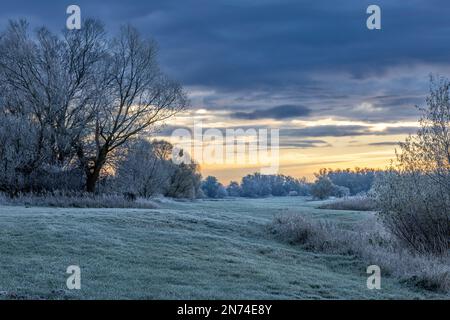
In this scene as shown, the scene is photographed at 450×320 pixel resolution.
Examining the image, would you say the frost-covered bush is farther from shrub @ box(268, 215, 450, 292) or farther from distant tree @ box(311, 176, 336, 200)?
distant tree @ box(311, 176, 336, 200)

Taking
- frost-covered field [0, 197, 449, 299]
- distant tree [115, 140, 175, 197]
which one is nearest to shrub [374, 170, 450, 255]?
frost-covered field [0, 197, 449, 299]

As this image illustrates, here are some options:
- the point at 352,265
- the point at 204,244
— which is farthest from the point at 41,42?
the point at 352,265

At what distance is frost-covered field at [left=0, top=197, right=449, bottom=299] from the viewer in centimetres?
1271

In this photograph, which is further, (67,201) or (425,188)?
(67,201)

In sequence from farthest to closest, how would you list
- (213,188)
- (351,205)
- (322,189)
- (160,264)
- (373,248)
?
(213,188) < (322,189) < (351,205) < (373,248) < (160,264)

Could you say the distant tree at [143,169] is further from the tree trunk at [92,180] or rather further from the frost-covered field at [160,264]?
the frost-covered field at [160,264]

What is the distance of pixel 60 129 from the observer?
44562 millimetres

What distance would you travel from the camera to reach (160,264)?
620 inches

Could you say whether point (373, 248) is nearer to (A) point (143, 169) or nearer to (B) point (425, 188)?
(B) point (425, 188)

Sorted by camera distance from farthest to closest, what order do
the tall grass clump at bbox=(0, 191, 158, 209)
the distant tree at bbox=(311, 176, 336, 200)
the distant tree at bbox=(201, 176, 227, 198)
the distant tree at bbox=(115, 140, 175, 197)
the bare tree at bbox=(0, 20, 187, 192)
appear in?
1. the distant tree at bbox=(201, 176, 227, 198)
2. the distant tree at bbox=(311, 176, 336, 200)
3. the distant tree at bbox=(115, 140, 175, 197)
4. the bare tree at bbox=(0, 20, 187, 192)
5. the tall grass clump at bbox=(0, 191, 158, 209)

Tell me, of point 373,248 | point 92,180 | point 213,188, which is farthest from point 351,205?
point 213,188
